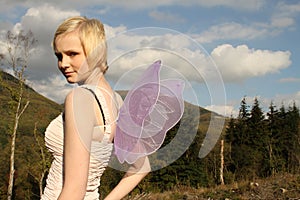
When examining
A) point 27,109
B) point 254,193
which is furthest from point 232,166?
point 27,109

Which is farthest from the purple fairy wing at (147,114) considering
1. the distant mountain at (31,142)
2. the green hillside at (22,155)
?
the green hillside at (22,155)

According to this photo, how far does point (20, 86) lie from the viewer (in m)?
20.0

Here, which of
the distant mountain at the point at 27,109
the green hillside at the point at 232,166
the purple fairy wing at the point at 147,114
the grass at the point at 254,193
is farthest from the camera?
the distant mountain at the point at 27,109

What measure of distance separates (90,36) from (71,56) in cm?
9

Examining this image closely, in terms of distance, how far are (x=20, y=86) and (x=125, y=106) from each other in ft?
65.1

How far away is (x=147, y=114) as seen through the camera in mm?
1194

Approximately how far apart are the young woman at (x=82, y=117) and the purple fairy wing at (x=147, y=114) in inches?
1.5

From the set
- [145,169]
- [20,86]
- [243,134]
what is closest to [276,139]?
[243,134]

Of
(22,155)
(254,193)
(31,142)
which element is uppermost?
(31,142)

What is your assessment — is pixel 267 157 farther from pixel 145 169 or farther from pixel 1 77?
pixel 145 169

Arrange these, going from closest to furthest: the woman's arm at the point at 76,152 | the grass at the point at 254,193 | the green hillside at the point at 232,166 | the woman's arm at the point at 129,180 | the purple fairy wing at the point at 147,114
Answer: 1. the woman's arm at the point at 76,152
2. the purple fairy wing at the point at 147,114
3. the woman's arm at the point at 129,180
4. the grass at the point at 254,193
5. the green hillside at the point at 232,166

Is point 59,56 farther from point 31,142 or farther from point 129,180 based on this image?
point 31,142

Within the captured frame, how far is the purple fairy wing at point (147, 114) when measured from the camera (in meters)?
1.18

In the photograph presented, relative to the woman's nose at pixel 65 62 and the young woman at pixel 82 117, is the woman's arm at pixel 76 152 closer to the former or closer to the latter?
the young woman at pixel 82 117
